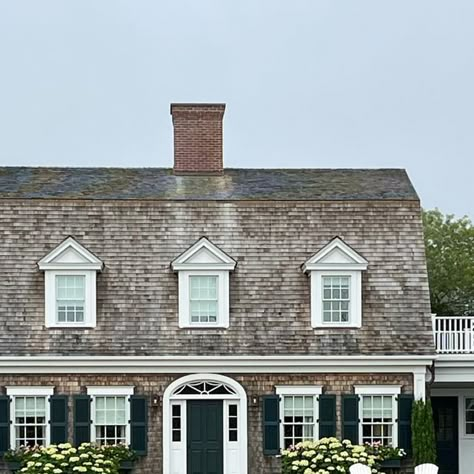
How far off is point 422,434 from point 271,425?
3022 mm

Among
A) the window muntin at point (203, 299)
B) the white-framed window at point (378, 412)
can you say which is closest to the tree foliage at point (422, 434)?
the white-framed window at point (378, 412)

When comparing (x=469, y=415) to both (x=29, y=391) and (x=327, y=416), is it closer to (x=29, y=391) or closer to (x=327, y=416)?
(x=327, y=416)

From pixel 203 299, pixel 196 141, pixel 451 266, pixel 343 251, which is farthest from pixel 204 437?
pixel 451 266

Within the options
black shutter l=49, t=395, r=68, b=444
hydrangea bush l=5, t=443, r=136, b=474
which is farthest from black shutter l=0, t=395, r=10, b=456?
black shutter l=49, t=395, r=68, b=444

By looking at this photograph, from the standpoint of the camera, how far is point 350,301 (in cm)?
3008

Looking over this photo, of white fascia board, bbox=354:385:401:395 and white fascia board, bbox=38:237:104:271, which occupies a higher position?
white fascia board, bbox=38:237:104:271

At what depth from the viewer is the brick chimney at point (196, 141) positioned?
3341 centimetres

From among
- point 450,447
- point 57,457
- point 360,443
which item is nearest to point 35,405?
point 57,457

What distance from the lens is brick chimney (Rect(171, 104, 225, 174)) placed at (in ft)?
110

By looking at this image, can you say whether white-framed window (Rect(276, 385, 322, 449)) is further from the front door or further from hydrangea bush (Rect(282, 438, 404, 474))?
the front door

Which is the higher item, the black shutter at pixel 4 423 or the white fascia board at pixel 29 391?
the white fascia board at pixel 29 391

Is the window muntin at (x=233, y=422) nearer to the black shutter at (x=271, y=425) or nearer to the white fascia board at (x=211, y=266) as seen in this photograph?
the black shutter at (x=271, y=425)

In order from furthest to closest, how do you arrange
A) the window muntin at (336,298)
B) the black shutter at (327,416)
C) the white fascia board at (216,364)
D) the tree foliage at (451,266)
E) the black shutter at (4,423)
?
the tree foliage at (451,266) → the window muntin at (336,298) → the black shutter at (327,416) → the white fascia board at (216,364) → the black shutter at (4,423)

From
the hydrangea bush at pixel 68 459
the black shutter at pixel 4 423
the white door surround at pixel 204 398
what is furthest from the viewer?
the white door surround at pixel 204 398
